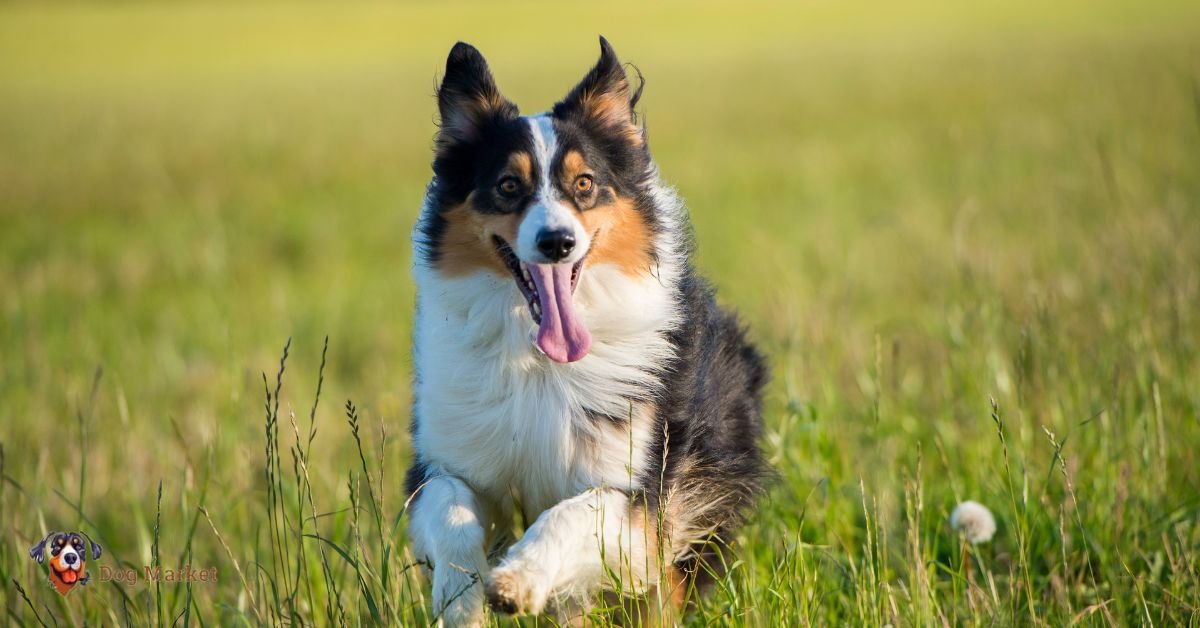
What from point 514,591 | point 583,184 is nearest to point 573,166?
point 583,184

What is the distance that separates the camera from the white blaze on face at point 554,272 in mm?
3484

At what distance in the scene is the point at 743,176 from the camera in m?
13.4

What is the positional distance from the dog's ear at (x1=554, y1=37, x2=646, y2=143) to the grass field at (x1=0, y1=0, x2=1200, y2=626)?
3.52 ft

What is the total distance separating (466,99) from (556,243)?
34.1 inches

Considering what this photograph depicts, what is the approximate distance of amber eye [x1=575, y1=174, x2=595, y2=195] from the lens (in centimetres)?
378

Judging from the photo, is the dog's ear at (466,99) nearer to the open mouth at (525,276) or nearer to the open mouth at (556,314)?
the open mouth at (525,276)

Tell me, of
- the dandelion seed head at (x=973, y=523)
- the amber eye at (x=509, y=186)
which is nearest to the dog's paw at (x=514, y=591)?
the amber eye at (x=509, y=186)

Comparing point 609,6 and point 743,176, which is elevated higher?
point 609,6

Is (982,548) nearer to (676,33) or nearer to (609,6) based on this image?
(676,33)

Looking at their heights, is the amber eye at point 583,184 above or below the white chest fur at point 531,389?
above

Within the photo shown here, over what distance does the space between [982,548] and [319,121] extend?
57.4 ft

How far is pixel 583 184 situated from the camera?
12.4 ft

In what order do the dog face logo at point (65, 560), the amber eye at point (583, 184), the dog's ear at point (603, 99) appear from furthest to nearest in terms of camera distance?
the dog's ear at point (603, 99), the amber eye at point (583, 184), the dog face logo at point (65, 560)

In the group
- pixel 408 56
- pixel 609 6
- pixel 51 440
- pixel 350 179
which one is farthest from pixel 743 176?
pixel 609 6
